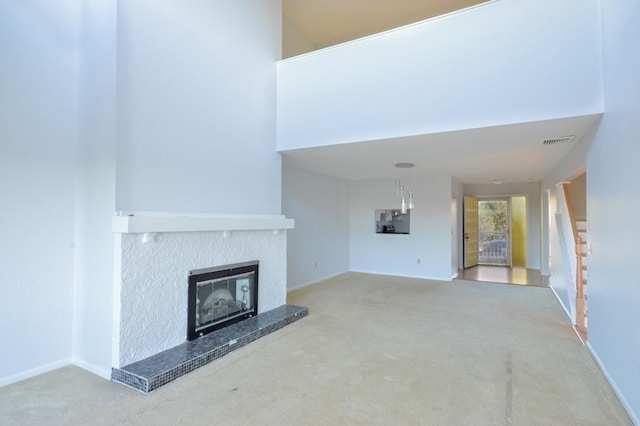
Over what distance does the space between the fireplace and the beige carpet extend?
18.6 inches

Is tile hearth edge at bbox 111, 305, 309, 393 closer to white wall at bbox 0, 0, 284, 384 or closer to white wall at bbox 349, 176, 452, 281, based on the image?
white wall at bbox 0, 0, 284, 384

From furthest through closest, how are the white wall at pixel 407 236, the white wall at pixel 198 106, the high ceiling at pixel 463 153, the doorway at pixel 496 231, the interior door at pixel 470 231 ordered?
the doorway at pixel 496 231, the interior door at pixel 470 231, the white wall at pixel 407 236, the high ceiling at pixel 463 153, the white wall at pixel 198 106

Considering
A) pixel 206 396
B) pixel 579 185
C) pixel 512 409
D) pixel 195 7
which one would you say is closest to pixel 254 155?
pixel 195 7

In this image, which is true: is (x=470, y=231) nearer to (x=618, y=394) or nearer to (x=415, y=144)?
(x=415, y=144)

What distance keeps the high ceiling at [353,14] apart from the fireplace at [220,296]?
165 inches

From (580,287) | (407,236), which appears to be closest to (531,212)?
(407,236)

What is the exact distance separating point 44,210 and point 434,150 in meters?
4.21

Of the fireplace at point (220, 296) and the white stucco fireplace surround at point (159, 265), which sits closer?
the white stucco fireplace surround at point (159, 265)

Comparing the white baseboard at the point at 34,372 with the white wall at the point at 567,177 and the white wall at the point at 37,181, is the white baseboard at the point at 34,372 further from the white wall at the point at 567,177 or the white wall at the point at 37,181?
the white wall at the point at 567,177

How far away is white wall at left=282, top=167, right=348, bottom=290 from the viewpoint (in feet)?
19.0

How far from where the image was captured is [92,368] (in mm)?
2732

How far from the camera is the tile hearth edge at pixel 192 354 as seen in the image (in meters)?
2.46

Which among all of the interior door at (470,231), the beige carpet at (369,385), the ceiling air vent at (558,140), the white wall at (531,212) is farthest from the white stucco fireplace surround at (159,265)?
the white wall at (531,212)

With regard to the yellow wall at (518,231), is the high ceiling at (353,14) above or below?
above
